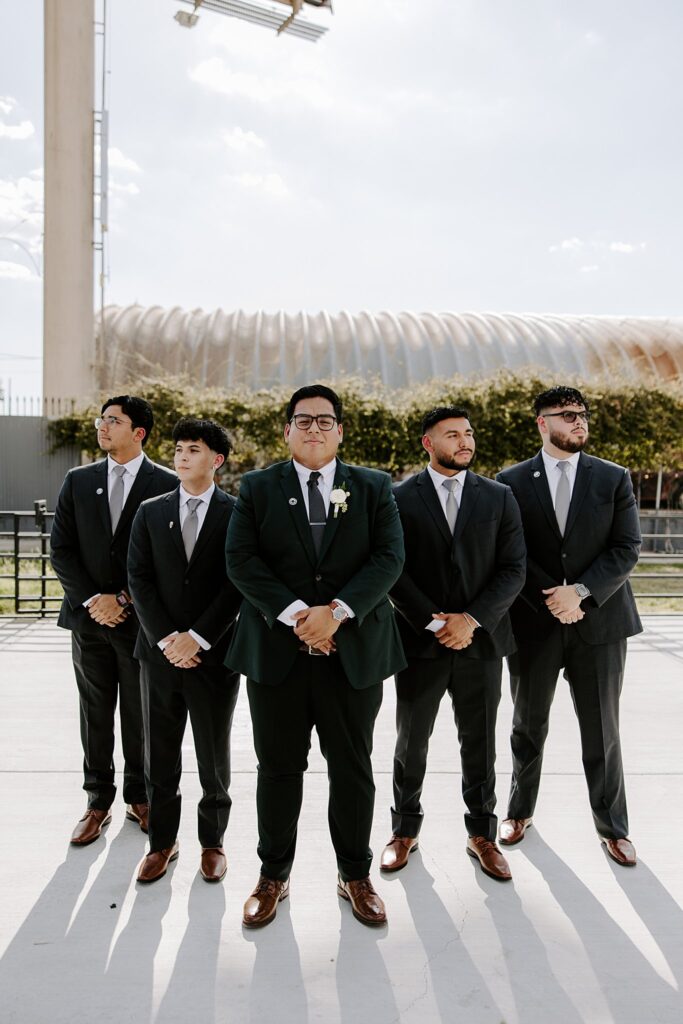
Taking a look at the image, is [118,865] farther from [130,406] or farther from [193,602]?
[130,406]

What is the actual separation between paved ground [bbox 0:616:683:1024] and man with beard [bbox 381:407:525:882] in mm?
297

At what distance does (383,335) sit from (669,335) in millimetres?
11540

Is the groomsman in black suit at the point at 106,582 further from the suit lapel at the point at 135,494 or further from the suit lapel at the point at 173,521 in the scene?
the suit lapel at the point at 173,521

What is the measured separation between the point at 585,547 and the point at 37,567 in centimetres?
1172

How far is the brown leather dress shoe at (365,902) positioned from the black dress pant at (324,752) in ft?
0.11

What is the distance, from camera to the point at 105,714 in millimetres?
3760

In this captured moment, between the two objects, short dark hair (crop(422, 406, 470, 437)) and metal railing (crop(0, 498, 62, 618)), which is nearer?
short dark hair (crop(422, 406, 470, 437))

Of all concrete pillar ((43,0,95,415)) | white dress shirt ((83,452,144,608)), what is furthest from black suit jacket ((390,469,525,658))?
concrete pillar ((43,0,95,415))

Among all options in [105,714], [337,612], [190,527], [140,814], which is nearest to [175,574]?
[190,527]

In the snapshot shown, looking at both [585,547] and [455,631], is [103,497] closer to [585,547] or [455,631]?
[455,631]

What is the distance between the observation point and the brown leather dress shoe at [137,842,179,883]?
3206 millimetres

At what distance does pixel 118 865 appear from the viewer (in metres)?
3.37

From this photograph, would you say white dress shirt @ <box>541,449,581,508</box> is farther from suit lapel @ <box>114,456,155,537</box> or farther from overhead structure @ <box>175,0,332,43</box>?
overhead structure @ <box>175,0,332,43</box>

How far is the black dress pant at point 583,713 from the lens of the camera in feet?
11.5
